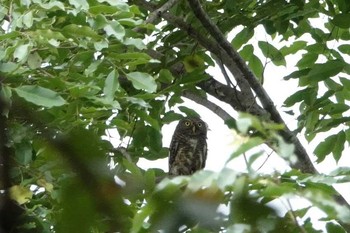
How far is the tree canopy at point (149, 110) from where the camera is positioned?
47cm

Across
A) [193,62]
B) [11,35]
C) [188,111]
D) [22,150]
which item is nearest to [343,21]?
[193,62]

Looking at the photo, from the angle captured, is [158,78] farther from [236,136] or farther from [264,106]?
[236,136]

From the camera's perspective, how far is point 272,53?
340cm

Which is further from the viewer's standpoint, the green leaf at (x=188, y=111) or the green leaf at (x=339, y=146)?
the green leaf at (x=188, y=111)

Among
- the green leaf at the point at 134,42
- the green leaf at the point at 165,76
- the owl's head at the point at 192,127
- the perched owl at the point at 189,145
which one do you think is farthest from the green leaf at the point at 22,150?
the owl's head at the point at 192,127

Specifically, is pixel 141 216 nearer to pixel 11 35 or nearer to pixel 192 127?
pixel 11 35

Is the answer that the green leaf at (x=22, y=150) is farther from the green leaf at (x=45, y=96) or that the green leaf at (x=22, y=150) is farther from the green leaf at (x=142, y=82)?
the green leaf at (x=142, y=82)

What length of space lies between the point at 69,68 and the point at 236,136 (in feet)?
5.24

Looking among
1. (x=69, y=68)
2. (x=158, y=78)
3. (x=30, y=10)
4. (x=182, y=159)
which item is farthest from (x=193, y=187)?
(x=182, y=159)

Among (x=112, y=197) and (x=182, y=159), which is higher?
(x=112, y=197)

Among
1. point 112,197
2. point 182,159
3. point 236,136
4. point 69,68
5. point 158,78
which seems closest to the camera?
point 112,197

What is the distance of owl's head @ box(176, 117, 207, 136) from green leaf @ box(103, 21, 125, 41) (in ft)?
7.93

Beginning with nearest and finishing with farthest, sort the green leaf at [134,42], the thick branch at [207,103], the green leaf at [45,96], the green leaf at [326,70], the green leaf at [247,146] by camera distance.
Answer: the green leaf at [247,146], the green leaf at [45,96], the green leaf at [134,42], the green leaf at [326,70], the thick branch at [207,103]

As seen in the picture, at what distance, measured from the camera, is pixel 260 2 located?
3373 millimetres
